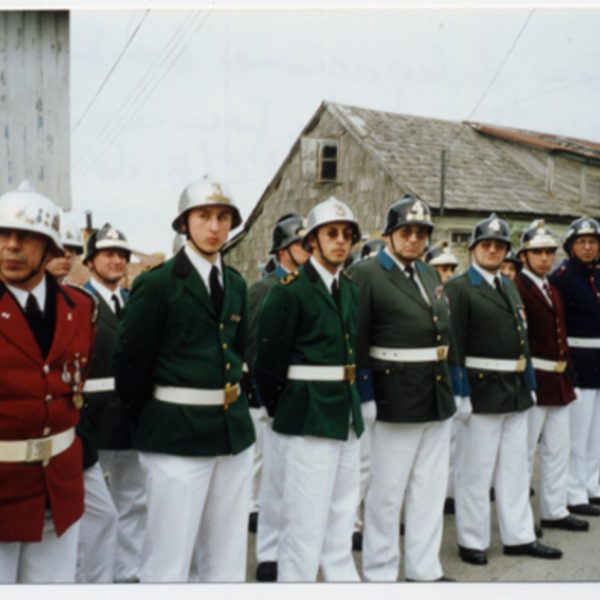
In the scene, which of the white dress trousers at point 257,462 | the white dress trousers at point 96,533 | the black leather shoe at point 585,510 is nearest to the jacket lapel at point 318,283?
the white dress trousers at point 96,533

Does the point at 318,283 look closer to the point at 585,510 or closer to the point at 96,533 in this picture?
the point at 96,533

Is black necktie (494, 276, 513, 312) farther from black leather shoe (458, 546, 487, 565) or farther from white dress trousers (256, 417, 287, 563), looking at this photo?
white dress trousers (256, 417, 287, 563)

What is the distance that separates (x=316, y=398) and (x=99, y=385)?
1.30 m

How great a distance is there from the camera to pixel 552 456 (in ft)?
17.5

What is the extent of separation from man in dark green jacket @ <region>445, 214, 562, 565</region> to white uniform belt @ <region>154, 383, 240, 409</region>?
194cm

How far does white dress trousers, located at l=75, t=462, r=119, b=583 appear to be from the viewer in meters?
3.56

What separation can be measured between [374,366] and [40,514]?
2.07 m

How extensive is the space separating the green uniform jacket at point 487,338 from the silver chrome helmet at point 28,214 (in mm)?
2768

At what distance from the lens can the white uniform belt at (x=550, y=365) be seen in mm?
5297

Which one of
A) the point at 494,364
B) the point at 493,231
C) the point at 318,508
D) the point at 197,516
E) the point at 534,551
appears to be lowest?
the point at 534,551

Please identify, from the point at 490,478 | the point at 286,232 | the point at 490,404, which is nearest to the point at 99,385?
the point at 286,232

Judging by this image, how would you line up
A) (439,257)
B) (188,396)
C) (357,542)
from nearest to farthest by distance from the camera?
1. (188,396)
2. (357,542)
3. (439,257)

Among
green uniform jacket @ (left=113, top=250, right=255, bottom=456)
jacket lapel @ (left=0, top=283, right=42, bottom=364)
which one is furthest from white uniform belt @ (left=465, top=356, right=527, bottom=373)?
jacket lapel @ (left=0, top=283, right=42, bottom=364)

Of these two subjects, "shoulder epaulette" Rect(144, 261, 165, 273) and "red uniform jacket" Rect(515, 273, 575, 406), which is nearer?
"shoulder epaulette" Rect(144, 261, 165, 273)
